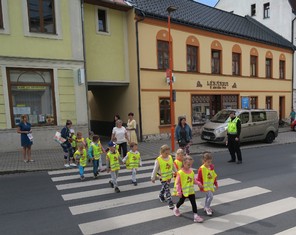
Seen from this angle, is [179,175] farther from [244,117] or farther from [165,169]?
[244,117]

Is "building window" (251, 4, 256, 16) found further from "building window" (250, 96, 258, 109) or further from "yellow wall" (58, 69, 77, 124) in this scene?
"yellow wall" (58, 69, 77, 124)

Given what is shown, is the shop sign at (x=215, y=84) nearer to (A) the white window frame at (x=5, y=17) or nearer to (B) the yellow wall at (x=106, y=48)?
(B) the yellow wall at (x=106, y=48)

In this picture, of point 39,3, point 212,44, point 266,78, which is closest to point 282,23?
point 266,78

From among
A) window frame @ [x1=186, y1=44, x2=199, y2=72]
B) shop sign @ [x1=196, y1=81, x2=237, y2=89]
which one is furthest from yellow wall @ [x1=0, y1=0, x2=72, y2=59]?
shop sign @ [x1=196, y1=81, x2=237, y2=89]

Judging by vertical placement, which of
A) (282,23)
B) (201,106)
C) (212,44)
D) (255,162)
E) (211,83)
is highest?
(282,23)

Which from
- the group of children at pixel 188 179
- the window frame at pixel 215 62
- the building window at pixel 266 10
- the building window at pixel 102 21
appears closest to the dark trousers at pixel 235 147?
the group of children at pixel 188 179

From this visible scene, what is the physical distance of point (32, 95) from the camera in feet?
36.3

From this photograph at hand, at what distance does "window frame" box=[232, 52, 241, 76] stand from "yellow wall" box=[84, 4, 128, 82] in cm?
919

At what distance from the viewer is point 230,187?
6.12m

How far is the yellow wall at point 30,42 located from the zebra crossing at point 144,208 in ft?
21.3

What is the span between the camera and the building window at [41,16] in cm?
1077

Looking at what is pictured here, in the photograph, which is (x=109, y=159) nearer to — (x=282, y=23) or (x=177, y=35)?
(x=177, y=35)

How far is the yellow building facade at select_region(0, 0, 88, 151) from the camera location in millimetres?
10305

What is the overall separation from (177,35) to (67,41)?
6.93m
